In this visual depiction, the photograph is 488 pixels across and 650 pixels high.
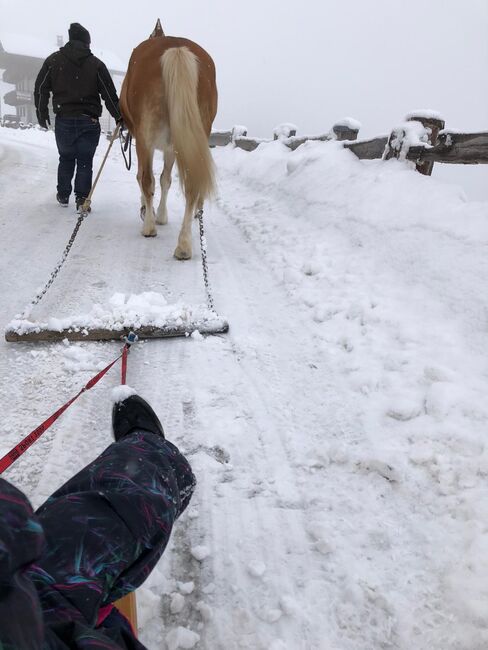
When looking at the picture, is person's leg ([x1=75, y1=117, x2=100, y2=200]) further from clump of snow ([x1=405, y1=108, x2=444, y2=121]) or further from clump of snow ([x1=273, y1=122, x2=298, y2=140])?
clump of snow ([x1=273, y1=122, x2=298, y2=140])

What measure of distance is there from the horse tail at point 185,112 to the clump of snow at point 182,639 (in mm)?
3508

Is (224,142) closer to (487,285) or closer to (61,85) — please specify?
(61,85)

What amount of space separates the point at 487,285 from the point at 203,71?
319 centimetres

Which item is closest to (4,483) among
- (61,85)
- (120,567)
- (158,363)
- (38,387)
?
(120,567)

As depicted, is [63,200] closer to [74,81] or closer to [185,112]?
[74,81]

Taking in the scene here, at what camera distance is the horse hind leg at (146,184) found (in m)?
4.40

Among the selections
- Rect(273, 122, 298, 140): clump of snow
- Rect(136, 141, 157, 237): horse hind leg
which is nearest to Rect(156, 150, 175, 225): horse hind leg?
Rect(136, 141, 157, 237): horse hind leg

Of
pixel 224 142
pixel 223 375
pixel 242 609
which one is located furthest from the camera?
pixel 224 142

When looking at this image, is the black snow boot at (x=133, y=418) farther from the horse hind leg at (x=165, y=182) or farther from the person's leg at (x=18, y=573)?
the horse hind leg at (x=165, y=182)

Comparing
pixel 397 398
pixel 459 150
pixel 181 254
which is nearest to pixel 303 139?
pixel 459 150

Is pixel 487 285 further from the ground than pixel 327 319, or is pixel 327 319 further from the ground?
pixel 487 285

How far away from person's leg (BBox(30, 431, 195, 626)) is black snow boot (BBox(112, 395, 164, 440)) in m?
0.32

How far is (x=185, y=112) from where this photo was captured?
3.80 m

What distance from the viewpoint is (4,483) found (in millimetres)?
704
